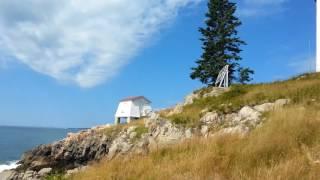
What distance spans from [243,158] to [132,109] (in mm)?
44541

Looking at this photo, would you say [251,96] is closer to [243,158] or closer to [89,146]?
[243,158]

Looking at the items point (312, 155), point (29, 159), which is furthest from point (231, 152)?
point (29, 159)

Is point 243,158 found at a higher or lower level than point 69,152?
higher

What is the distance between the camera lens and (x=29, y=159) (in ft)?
A: 140

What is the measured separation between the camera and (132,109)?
5253cm

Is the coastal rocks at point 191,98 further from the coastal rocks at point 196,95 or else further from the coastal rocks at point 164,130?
the coastal rocks at point 164,130

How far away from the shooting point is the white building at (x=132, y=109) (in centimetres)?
5253

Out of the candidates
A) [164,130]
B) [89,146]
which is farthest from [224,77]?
[164,130]

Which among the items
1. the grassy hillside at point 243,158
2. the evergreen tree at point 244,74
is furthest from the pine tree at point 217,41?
the grassy hillside at point 243,158

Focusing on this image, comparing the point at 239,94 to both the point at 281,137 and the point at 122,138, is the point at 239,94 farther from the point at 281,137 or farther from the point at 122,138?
the point at 281,137

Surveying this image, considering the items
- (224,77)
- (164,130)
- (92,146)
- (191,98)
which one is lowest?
(92,146)

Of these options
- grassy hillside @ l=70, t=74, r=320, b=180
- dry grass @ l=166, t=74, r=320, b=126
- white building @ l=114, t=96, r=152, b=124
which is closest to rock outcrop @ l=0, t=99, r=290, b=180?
dry grass @ l=166, t=74, r=320, b=126

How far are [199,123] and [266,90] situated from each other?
5.97 m

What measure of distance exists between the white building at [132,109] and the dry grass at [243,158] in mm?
42314
